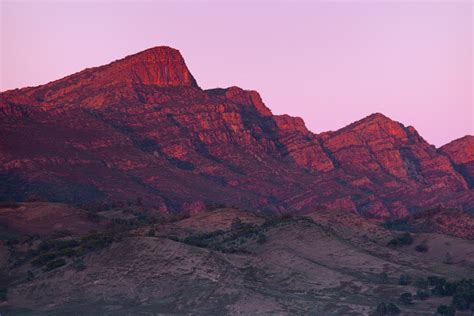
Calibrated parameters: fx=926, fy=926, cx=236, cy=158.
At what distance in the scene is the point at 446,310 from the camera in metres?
48.2

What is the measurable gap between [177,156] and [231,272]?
10389 cm

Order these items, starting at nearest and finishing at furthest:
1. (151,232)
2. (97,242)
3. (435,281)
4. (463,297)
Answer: (463,297), (435,281), (97,242), (151,232)

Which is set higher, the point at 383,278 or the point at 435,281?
the point at 383,278

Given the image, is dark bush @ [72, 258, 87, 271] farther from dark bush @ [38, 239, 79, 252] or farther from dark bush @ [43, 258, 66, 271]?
dark bush @ [38, 239, 79, 252]

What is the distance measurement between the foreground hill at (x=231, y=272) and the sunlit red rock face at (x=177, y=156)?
48970mm

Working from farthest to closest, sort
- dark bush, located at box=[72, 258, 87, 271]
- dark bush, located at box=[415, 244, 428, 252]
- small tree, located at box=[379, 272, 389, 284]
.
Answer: dark bush, located at box=[415, 244, 428, 252] → dark bush, located at box=[72, 258, 87, 271] → small tree, located at box=[379, 272, 389, 284]

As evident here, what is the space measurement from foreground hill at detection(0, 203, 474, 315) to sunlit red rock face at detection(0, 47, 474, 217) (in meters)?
49.0

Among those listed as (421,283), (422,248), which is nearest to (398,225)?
(422,248)

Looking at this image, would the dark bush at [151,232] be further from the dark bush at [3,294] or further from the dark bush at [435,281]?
the dark bush at [435,281]

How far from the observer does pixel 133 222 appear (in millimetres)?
88750

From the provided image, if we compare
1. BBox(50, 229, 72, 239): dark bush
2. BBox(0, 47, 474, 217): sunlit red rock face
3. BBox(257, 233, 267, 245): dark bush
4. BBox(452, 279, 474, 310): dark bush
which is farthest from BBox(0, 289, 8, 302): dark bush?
BBox(0, 47, 474, 217): sunlit red rock face

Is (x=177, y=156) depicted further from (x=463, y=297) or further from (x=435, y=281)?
(x=463, y=297)

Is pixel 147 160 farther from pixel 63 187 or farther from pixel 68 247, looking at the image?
pixel 68 247

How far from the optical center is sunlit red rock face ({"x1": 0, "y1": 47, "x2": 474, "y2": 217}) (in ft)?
433
